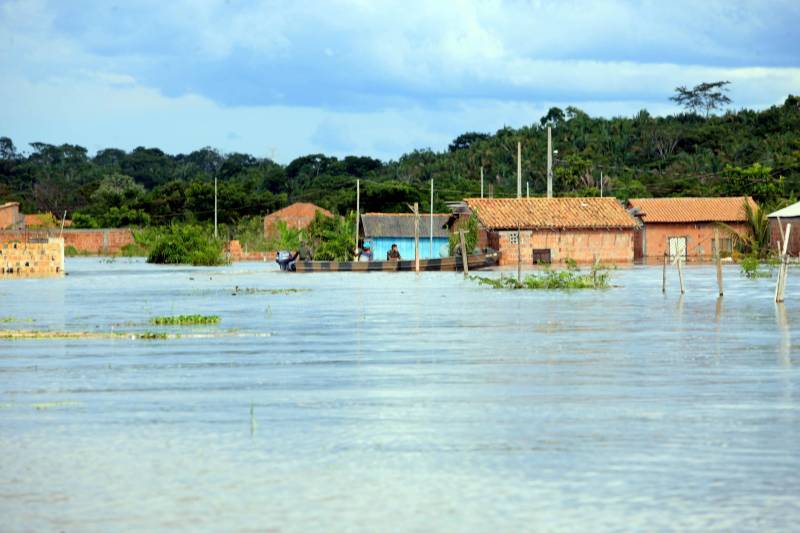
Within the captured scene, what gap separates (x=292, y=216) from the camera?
290ft

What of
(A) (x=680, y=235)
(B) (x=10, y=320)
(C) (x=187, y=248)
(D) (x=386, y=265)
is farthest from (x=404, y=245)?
(B) (x=10, y=320)

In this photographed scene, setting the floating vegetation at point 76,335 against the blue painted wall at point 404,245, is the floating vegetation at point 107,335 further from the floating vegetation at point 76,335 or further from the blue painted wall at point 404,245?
the blue painted wall at point 404,245

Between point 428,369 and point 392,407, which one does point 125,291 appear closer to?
point 428,369

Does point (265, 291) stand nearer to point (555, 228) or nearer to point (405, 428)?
point (405, 428)

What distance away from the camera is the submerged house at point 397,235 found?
72.8m

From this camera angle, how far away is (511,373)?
1570 cm

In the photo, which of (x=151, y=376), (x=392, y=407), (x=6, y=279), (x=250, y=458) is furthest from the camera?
(x=6, y=279)

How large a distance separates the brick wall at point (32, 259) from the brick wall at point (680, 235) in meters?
34.1

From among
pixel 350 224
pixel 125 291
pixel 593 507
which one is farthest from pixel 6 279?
pixel 593 507

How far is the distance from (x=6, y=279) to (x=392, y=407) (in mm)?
39211

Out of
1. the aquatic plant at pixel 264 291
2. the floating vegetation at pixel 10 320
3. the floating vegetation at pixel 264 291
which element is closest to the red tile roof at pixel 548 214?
the aquatic plant at pixel 264 291

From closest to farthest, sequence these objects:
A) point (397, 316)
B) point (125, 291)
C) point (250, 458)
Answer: point (250, 458) < point (397, 316) < point (125, 291)

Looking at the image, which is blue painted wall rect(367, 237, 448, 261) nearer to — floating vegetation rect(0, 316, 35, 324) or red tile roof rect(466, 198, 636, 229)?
red tile roof rect(466, 198, 636, 229)

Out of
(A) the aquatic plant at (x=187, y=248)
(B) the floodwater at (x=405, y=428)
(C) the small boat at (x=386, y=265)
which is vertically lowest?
(B) the floodwater at (x=405, y=428)
